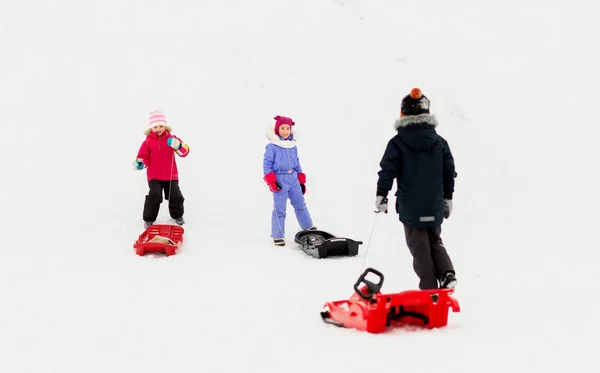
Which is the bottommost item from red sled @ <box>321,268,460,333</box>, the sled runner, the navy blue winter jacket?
red sled @ <box>321,268,460,333</box>

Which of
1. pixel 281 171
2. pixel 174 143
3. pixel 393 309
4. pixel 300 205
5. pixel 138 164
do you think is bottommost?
pixel 393 309

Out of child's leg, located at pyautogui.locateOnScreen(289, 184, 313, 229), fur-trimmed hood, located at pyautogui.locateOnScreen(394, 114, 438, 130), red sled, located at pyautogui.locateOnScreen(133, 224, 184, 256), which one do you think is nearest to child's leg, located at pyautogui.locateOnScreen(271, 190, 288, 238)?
child's leg, located at pyautogui.locateOnScreen(289, 184, 313, 229)

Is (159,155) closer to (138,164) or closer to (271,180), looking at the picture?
(138,164)

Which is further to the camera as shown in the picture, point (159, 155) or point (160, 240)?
point (159, 155)

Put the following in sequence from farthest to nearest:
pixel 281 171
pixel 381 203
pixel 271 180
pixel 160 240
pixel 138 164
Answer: pixel 138 164 → pixel 281 171 → pixel 271 180 → pixel 160 240 → pixel 381 203

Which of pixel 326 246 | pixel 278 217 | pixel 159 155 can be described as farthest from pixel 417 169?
pixel 159 155

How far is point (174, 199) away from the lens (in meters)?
7.93

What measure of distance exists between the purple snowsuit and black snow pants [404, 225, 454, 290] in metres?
2.65

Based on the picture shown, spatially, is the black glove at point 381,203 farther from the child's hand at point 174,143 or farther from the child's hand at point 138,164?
the child's hand at point 138,164

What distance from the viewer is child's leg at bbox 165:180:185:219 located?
7.91 meters

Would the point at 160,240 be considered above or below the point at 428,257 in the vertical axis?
above

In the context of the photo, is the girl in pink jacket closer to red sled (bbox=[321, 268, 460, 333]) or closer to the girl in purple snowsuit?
the girl in purple snowsuit

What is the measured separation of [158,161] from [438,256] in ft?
14.3

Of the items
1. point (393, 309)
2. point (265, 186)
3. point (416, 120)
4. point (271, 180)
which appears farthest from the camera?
point (265, 186)
